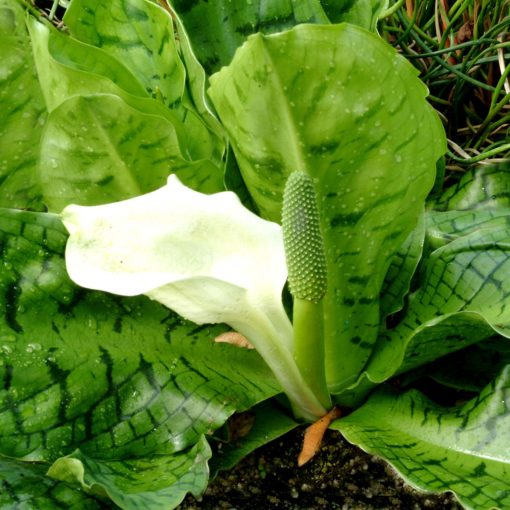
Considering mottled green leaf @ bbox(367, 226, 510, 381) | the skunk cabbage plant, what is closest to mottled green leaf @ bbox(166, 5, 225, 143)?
the skunk cabbage plant

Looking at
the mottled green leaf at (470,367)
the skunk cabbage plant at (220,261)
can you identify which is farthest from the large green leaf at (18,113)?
the mottled green leaf at (470,367)

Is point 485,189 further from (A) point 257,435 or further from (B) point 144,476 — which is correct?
(B) point 144,476

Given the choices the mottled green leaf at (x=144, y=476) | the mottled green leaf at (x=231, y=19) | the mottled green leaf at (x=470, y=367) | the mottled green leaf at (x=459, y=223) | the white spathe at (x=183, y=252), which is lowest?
the mottled green leaf at (x=470, y=367)

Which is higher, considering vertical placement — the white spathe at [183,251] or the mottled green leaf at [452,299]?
the white spathe at [183,251]

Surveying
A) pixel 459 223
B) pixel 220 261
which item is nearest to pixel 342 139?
pixel 220 261

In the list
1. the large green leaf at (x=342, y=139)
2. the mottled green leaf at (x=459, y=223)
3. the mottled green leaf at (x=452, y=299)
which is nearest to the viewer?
the large green leaf at (x=342, y=139)

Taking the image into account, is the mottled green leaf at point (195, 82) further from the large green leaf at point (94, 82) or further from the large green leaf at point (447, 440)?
the large green leaf at point (447, 440)
